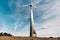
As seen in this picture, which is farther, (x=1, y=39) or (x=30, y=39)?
(x=30, y=39)

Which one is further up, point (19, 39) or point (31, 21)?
point (31, 21)

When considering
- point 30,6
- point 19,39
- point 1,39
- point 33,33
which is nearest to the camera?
point 1,39

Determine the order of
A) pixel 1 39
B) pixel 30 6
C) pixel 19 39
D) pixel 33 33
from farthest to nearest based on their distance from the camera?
1. pixel 33 33
2. pixel 30 6
3. pixel 19 39
4. pixel 1 39

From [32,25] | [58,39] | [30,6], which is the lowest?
[58,39]

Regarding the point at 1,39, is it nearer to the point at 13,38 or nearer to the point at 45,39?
the point at 13,38

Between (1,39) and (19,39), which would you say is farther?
(19,39)

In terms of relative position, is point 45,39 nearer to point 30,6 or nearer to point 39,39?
point 39,39

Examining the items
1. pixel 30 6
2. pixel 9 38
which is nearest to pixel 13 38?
pixel 9 38

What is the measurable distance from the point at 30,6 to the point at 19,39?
20.7 metres

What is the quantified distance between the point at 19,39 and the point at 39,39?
159 inches

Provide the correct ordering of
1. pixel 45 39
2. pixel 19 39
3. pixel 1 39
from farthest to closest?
1. pixel 45 39
2. pixel 19 39
3. pixel 1 39

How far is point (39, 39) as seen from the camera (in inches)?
1154

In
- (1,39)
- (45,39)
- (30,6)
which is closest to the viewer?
(1,39)

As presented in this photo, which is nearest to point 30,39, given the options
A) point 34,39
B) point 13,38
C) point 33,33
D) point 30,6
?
point 34,39
